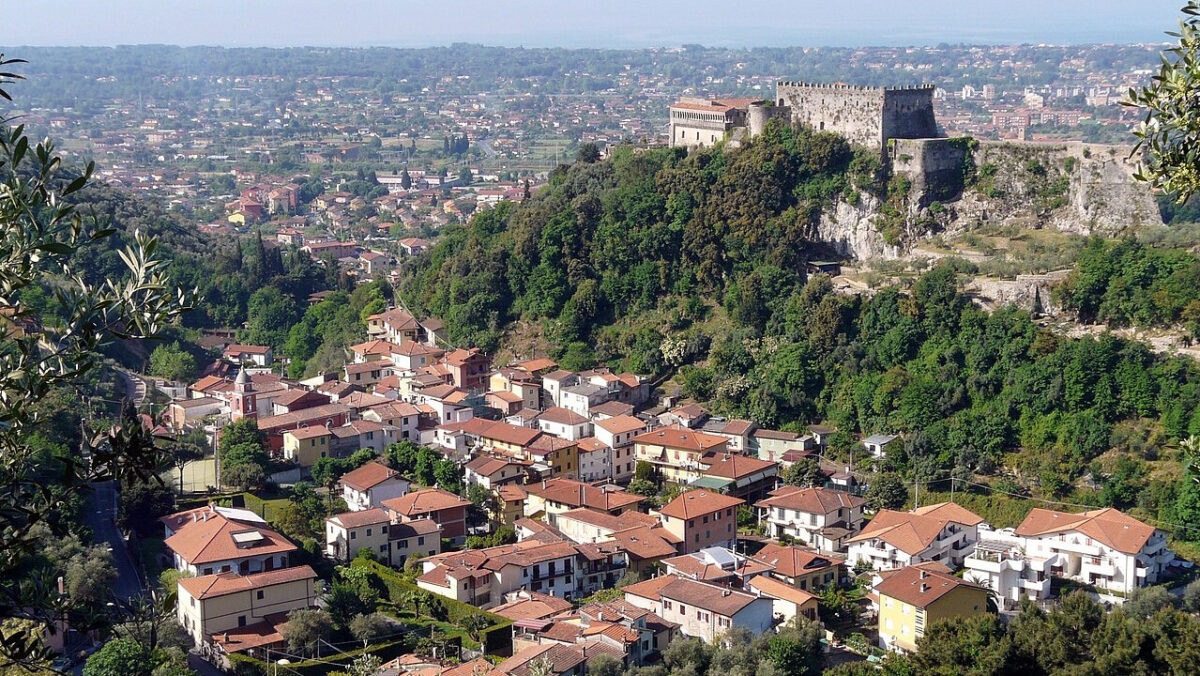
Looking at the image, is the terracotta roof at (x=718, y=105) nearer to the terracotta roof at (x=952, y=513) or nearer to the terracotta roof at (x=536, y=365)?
the terracotta roof at (x=536, y=365)

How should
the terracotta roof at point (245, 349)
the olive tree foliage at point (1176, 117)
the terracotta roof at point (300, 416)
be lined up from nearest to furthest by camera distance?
the olive tree foliage at point (1176, 117) < the terracotta roof at point (300, 416) < the terracotta roof at point (245, 349)

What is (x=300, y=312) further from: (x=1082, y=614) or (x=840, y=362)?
(x=1082, y=614)

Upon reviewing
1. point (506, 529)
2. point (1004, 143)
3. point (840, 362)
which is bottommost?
point (506, 529)

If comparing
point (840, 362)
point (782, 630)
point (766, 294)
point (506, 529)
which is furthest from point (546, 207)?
point (782, 630)

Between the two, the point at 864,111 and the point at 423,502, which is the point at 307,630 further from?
the point at 864,111

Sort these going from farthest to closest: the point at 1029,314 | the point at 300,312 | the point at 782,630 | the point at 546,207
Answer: the point at 300,312
the point at 546,207
the point at 1029,314
the point at 782,630

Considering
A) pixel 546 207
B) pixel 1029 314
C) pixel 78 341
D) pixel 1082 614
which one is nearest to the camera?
pixel 78 341

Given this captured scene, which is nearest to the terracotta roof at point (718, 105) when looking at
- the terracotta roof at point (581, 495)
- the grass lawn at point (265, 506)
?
the terracotta roof at point (581, 495)
